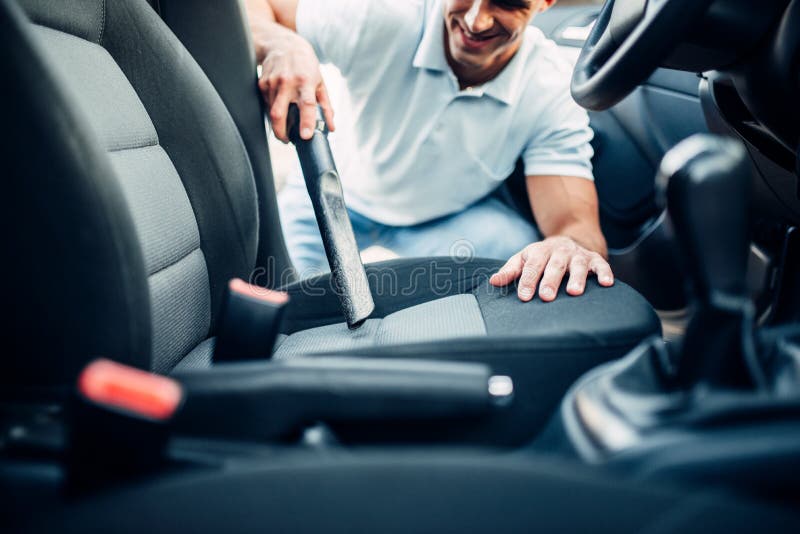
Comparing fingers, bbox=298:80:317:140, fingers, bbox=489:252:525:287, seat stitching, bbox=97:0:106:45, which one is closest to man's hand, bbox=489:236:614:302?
fingers, bbox=489:252:525:287

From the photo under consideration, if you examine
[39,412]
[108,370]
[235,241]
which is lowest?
[235,241]

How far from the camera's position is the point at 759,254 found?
1.28 metres

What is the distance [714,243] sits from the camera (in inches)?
18.0

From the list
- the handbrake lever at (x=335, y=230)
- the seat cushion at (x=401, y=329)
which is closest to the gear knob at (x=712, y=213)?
the seat cushion at (x=401, y=329)

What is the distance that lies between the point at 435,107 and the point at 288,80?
1.46 ft

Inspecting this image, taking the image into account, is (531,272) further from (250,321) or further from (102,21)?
(102,21)

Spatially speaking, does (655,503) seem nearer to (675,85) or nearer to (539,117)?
(539,117)

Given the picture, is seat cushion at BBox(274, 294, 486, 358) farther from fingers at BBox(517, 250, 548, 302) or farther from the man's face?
the man's face

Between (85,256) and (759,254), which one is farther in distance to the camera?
(759,254)

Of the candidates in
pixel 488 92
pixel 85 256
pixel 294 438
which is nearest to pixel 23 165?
pixel 85 256

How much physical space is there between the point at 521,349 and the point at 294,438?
298 mm

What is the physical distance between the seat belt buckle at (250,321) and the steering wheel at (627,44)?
496 mm

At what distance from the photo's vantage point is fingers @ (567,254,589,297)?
0.88m

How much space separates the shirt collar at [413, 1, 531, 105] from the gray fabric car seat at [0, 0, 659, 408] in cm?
51
